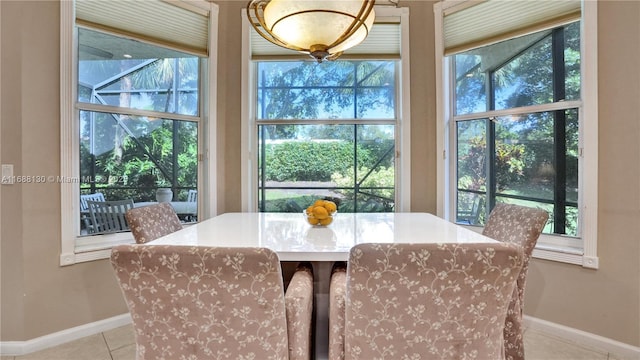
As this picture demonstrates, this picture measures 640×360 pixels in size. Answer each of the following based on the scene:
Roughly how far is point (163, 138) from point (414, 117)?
7.15 feet

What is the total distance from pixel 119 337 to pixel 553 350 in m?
2.89

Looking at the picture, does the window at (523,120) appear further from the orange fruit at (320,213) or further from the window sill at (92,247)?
the window sill at (92,247)

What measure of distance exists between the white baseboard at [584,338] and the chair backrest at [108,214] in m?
3.18

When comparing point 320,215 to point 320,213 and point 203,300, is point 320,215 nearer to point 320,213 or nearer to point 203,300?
point 320,213

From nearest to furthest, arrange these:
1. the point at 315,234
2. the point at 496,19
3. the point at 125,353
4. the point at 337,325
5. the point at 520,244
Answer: the point at 337,325 → the point at 520,244 → the point at 315,234 → the point at 125,353 → the point at 496,19

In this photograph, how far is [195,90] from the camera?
108 inches

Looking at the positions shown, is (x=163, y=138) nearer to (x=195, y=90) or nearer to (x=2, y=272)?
(x=195, y=90)

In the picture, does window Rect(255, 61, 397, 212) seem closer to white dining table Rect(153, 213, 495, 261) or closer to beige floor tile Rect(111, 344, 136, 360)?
white dining table Rect(153, 213, 495, 261)

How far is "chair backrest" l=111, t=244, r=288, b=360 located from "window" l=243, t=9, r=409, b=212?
184 centimetres

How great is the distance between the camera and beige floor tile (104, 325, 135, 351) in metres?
2.03

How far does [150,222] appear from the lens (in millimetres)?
1746

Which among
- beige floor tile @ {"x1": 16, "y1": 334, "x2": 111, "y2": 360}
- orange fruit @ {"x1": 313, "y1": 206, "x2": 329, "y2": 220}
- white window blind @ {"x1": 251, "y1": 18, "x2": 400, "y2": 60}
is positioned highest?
white window blind @ {"x1": 251, "y1": 18, "x2": 400, "y2": 60}

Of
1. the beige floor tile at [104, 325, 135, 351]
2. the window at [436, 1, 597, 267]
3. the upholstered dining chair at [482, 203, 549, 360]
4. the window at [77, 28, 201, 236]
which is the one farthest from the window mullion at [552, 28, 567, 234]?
the beige floor tile at [104, 325, 135, 351]

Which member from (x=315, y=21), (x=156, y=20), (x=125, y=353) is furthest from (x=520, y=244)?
(x=156, y=20)
